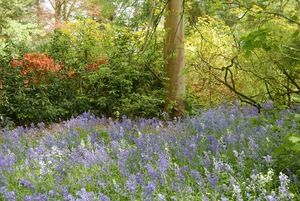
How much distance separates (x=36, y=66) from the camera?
8781 mm

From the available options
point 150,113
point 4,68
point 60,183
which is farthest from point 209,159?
point 4,68

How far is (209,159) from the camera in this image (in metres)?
3.19

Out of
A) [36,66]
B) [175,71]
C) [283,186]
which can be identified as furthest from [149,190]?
[36,66]

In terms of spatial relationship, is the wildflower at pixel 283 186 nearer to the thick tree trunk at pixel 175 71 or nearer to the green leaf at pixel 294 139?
the green leaf at pixel 294 139

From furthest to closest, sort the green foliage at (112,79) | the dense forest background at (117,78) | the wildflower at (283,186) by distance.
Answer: the green foliage at (112,79) < the dense forest background at (117,78) < the wildflower at (283,186)

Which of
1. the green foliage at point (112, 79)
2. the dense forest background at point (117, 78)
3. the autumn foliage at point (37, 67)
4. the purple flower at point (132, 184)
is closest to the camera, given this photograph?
the purple flower at point (132, 184)

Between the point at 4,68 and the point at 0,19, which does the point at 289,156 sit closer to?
the point at 4,68

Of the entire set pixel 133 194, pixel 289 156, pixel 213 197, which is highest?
pixel 289 156

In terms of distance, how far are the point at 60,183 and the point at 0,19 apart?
52.1 feet

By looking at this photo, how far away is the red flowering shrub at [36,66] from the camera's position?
8609 millimetres

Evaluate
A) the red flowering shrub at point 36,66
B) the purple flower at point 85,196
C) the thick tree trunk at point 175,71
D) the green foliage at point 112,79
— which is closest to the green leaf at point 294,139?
the purple flower at point 85,196

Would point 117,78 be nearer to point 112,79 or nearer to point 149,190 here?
point 112,79

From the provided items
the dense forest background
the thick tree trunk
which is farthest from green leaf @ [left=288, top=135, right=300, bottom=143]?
the thick tree trunk

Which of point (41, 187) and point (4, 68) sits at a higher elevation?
point (4, 68)
